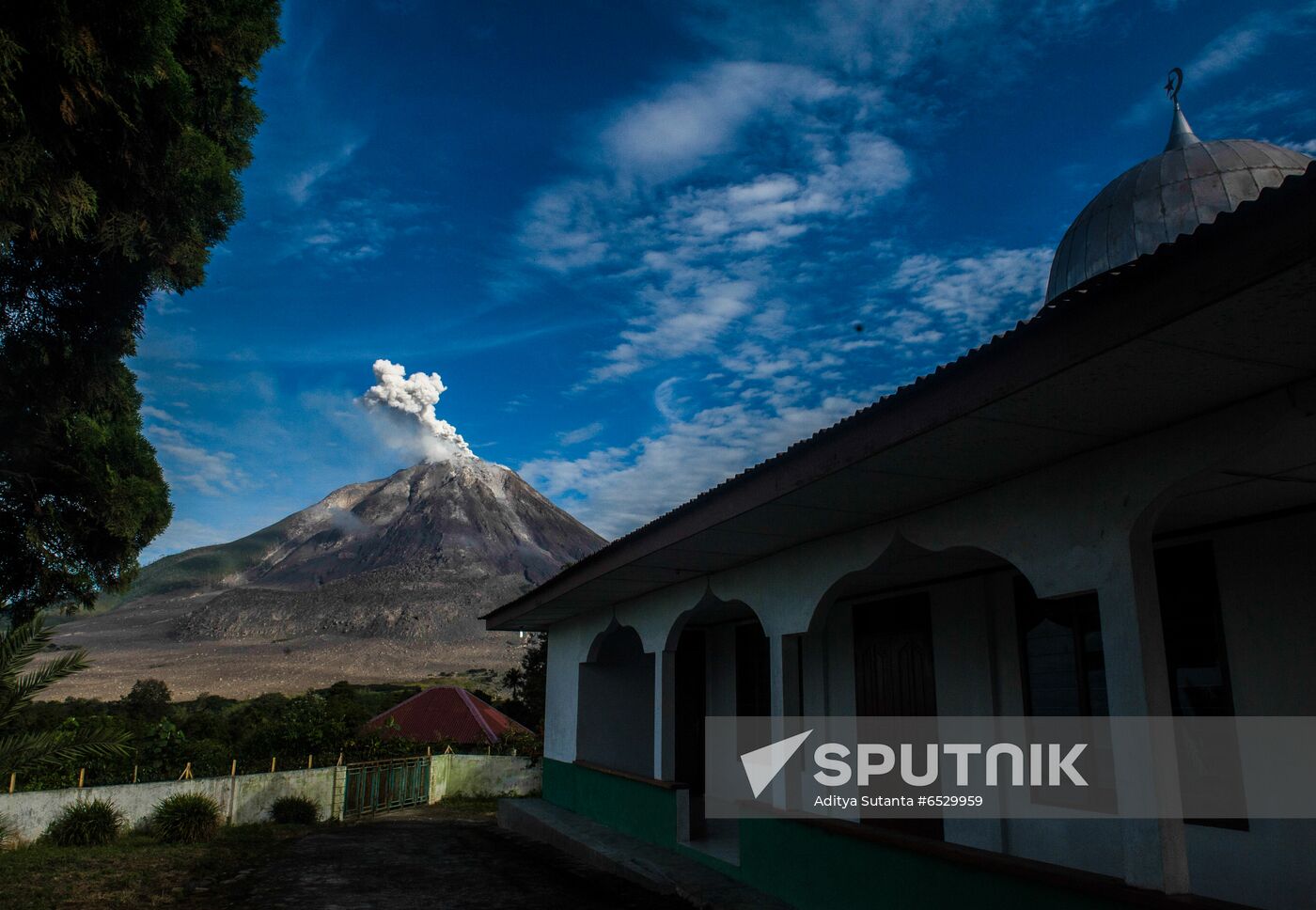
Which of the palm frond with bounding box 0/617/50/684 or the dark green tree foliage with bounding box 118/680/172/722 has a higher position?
the palm frond with bounding box 0/617/50/684

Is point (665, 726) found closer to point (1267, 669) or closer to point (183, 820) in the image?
point (1267, 669)

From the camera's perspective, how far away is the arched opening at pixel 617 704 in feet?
48.1

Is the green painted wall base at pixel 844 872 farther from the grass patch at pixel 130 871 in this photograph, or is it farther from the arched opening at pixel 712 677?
the grass patch at pixel 130 871

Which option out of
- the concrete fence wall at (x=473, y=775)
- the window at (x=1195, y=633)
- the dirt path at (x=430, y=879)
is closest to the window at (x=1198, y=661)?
the window at (x=1195, y=633)

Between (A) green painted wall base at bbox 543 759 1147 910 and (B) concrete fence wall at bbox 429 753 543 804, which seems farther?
(B) concrete fence wall at bbox 429 753 543 804

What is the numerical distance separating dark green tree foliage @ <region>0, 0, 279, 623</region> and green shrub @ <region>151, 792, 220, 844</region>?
13.5 ft

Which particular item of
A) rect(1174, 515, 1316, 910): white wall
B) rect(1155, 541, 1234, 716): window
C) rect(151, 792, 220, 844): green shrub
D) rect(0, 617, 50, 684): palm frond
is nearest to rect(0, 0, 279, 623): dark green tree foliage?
rect(151, 792, 220, 844): green shrub

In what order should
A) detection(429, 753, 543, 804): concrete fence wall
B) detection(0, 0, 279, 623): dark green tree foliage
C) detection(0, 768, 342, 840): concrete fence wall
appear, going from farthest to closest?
detection(429, 753, 543, 804): concrete fence wall < detection(0, 768, 342, 840): concrete fence wall < detection(0, 0, 279, 623): dark green tree foliage

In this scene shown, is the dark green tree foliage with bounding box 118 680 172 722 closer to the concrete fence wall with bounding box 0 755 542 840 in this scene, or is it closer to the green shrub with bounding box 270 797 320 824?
the concrete fence wall with bounding box 0 755 542 840

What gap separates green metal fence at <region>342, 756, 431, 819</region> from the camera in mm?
19281

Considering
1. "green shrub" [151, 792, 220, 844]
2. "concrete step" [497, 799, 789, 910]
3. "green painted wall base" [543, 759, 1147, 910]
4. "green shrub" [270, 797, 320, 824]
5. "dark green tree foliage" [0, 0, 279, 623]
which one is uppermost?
"dark green tree foliage" [0, 0, 279, 623]

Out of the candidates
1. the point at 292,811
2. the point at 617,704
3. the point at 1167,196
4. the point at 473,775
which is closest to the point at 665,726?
the point at 617,704

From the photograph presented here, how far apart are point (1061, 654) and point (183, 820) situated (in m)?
14.5

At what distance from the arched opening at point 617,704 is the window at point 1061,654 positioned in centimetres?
747
